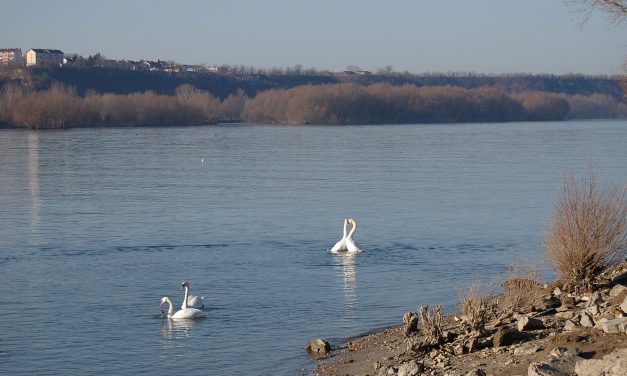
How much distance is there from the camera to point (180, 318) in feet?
48.4

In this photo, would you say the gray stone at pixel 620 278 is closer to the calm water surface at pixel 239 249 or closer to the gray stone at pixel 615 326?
the gray stone at pixel 615 326

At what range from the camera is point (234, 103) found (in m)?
118

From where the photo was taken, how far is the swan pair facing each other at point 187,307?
48.5 ft

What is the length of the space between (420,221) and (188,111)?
75.6 m

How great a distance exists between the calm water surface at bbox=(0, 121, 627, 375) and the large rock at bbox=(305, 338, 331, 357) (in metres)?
0.23

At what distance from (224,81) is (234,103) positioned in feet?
141

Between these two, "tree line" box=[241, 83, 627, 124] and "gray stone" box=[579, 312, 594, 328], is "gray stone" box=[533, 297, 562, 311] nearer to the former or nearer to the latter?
"gray stone" box=[579, 312, 594, 328]

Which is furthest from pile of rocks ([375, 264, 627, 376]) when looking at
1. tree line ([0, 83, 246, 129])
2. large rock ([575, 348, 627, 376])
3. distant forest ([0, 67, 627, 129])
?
tree line ([0, 83, 246, 129])

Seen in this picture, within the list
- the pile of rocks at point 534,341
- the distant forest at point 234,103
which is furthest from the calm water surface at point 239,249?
the distant forest at point 234,103

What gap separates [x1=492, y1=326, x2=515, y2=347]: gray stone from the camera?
1029cm

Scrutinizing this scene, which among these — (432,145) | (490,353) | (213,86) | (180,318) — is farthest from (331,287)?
(213,86)

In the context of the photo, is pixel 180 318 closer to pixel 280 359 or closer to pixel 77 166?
pixel 280 359

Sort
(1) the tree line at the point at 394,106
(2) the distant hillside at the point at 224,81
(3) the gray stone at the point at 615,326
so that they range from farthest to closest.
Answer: (2) the distant hillside at the point at 224,81, (1) the tree line at the point at 394,106, (3) the gray stone at the point at 615,326

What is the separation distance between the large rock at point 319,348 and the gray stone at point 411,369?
243 cm
